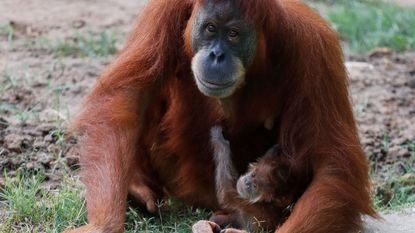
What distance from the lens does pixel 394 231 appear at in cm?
490

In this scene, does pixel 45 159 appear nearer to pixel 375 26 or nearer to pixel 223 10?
pixel 223 10

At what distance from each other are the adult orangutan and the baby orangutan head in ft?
0.40

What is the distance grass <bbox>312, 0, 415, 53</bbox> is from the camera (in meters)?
8.68

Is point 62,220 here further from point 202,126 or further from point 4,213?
point 202,126

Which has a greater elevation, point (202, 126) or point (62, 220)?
point (202, 126)

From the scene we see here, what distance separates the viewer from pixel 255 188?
4742 mm

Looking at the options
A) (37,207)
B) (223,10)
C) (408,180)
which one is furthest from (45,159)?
(408,180)

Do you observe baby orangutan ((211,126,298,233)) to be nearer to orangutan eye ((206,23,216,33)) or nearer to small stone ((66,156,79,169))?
orangutan eye ((206,23,216,33))

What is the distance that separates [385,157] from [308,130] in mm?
1921

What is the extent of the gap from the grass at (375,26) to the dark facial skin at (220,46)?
423cm

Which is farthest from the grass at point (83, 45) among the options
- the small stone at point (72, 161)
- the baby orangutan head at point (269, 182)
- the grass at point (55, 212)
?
the baby orangutan head at point (269, 182)

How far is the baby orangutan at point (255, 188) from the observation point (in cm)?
478

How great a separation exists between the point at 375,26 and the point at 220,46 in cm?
481

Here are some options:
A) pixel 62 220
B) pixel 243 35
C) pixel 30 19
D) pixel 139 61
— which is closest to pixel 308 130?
pixel 243 35
